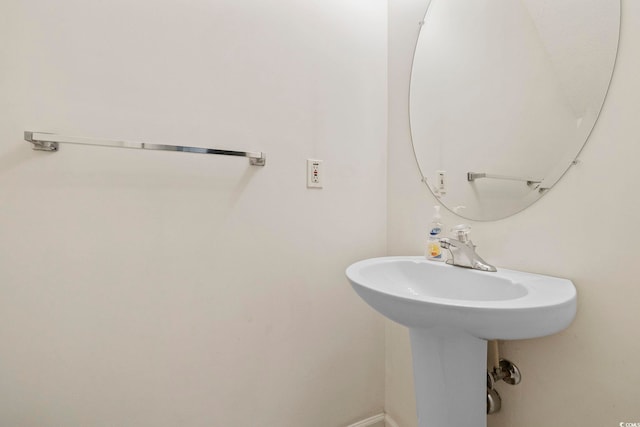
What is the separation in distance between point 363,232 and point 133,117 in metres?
0.91

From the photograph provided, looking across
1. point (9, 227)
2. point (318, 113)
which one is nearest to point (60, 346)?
point (9, 227)

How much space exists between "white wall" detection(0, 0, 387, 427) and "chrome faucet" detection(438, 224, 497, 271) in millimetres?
403

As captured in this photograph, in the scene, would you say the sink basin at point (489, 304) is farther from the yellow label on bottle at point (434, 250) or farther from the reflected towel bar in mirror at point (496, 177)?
the reflected towel bar in mirror at point (496, 177)

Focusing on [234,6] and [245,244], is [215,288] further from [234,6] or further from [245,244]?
[234,6]

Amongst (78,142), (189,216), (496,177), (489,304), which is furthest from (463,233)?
(78,142)

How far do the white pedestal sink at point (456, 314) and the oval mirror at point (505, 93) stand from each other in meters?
0.22

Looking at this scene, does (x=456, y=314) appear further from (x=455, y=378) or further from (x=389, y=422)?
(x=389, y=422)

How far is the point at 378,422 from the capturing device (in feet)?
3.73

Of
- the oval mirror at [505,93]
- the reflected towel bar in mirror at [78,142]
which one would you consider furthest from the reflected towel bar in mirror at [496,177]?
the reflected towel bar in mirror at [78,142]

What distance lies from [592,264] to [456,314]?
373mm

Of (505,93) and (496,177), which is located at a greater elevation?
(505,93)

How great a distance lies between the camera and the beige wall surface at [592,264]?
1.74 feet

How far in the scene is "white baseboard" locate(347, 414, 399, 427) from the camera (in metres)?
1.11

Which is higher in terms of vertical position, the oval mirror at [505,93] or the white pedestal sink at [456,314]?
the oval mirror at [505,93]
